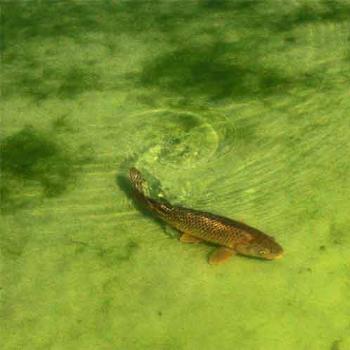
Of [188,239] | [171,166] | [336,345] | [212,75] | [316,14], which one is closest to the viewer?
[336,345]

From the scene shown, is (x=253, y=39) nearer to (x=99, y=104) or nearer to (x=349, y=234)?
(x=99, y=104)

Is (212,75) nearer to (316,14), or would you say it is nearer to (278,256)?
(316,14)

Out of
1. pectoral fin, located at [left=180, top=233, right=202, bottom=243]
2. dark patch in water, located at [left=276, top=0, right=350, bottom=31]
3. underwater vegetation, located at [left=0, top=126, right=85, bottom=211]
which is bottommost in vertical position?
underwater vegetation, located at [left=0, top=126, right=85, bottom=211]

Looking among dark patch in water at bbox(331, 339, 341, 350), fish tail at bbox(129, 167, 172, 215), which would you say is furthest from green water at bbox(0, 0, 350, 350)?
fish tail at bbox(129, 167, 172, 215)

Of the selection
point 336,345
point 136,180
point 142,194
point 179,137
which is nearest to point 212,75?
point 179,137

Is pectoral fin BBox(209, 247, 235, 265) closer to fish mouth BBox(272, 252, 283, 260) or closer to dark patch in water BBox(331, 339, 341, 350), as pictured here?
fish mouth BBox(272, 252, 283, 260)

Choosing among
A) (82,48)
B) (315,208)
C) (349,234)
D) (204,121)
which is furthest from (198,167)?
(82,48)

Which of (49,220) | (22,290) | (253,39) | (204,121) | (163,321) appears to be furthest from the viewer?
(253,39)
